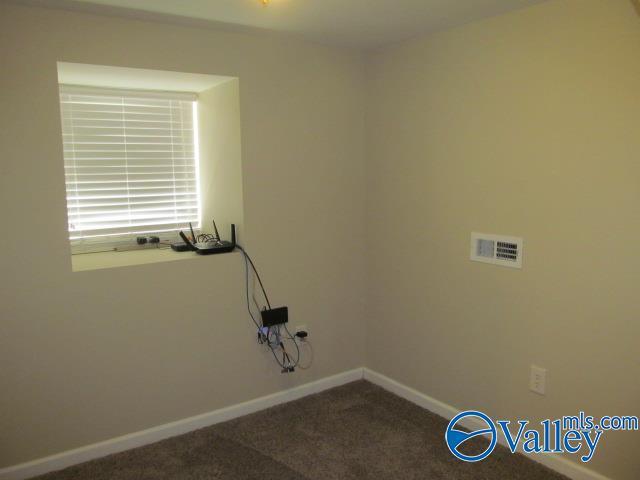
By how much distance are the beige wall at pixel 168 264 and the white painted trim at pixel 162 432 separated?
0.15ft

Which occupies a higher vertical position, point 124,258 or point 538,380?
point 124,258

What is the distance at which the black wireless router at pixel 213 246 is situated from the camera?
9.21 feet

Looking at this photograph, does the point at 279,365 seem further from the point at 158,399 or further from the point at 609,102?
the point at 609,102

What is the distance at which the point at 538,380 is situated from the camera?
2406 mm

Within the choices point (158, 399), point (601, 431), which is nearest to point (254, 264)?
point (158, 399)

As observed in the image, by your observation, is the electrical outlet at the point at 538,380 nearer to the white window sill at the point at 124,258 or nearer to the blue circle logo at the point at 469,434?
the blue circle logo at the point at 469,434

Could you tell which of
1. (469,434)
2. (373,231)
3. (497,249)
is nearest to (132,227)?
(373,231)

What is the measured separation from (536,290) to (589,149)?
68cm

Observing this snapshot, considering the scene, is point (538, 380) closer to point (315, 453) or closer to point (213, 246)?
point (315, 453)

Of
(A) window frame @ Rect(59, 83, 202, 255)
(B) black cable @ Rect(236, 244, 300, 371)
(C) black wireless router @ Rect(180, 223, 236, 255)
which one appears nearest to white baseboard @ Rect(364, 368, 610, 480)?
(B) black cable @ Rect(236, 244, 300, 371)

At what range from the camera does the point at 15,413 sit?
2322 millimetres

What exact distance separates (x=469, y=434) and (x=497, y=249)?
1011 mm

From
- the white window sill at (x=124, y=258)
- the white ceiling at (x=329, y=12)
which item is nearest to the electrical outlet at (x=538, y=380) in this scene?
the white ceiling at (x=329, y=12)

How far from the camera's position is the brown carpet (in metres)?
2.38
